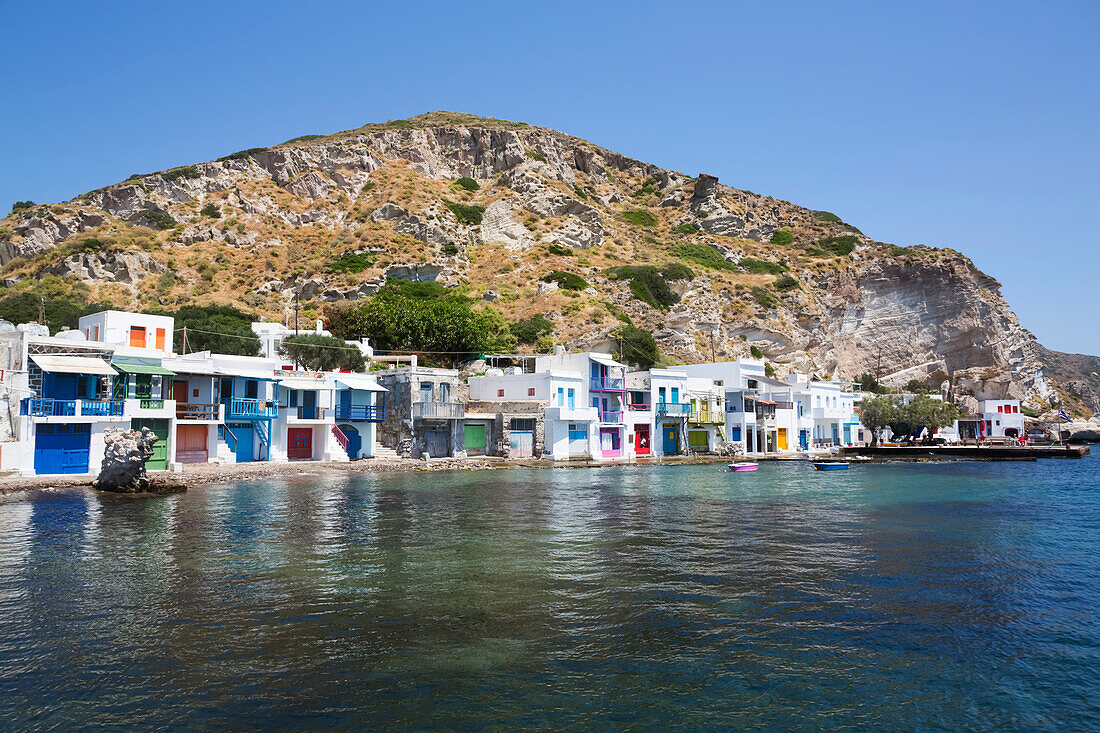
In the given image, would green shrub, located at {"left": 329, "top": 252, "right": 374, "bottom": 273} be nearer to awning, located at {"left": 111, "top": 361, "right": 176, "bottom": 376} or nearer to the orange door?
the orange door

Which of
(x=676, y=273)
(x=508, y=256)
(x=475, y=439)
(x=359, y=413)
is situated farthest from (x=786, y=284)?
(x=359, y=413)

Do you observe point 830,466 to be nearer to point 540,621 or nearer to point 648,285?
point 540,621

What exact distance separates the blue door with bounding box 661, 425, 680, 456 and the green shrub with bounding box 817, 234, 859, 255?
66.9 meters

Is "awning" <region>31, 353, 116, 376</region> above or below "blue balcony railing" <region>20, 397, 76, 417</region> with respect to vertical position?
above

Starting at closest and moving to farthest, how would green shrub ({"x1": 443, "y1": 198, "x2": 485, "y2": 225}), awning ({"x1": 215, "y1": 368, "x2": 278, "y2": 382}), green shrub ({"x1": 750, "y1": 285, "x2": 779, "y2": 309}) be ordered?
awning ({"x1": 215, "y1": 368, "x2": 278, "y2": 382}) → green shrub ({"x1": 750, "y1": 285, "x2": 779, "y2": 309}) → green shrub ({"x1": 443, "y1": 198, "x2": 485, "y2": 225})

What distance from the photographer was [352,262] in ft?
273

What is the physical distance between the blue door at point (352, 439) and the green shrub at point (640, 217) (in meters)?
83.0

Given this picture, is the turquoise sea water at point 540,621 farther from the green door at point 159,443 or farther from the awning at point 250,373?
the awning at point 250,373

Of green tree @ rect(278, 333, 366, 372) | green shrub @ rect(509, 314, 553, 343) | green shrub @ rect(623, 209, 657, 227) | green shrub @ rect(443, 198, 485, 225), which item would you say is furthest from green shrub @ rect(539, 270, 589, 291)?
green shrub @ rect(623, 209, 657, 227)

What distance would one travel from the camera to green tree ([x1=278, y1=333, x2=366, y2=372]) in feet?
175

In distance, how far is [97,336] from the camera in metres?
38.1

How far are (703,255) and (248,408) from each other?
270 ft

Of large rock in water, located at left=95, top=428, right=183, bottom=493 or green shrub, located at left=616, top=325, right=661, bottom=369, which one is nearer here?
large rock in water, located at left=95, top=428, right=183, bottom=493

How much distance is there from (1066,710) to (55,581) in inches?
635
